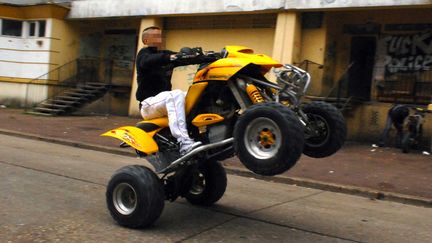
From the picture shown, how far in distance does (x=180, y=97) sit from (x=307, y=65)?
1038 centimetres

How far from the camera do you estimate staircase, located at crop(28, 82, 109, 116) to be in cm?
2009

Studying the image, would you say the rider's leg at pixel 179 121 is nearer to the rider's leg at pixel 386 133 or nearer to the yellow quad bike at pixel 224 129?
the yellow quad bike at pixel 224 129

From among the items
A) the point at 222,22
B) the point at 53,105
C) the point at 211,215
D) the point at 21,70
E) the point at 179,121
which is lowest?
the point at 211,215

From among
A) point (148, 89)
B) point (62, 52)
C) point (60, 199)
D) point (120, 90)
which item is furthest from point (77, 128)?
point (148, 89)

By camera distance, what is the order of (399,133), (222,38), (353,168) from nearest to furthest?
(353,168) → (399,133) → (222,38)

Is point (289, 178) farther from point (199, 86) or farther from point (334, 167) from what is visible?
point (199, 86)

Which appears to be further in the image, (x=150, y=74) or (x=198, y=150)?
(x=150, y=74)

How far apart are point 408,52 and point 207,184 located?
10309 mm

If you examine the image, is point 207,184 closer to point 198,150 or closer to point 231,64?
point 198,150

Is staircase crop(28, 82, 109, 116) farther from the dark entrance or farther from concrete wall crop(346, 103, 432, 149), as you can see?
concrete wall crop(346, 103, 432, 149)

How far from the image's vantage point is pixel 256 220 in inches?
237

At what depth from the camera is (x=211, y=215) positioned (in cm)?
616

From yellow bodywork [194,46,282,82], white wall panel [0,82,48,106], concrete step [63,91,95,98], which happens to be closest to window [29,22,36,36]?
white wall panel [0,82,48,106]

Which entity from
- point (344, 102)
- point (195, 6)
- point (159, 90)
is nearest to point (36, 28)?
point (195, 6)
